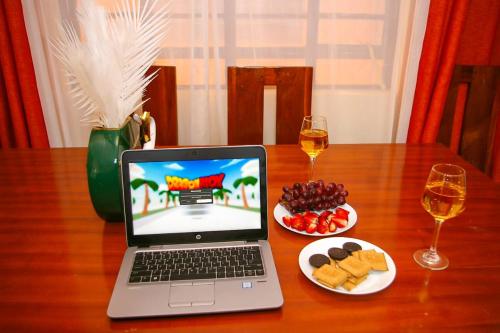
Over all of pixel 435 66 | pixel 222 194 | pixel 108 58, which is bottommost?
pixel 222 194

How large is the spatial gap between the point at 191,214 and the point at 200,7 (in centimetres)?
145

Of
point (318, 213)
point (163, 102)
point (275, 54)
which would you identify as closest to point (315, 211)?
point (318, 213)

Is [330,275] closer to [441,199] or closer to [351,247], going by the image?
[351,247]

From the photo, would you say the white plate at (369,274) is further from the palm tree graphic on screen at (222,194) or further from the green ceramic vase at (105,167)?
the green ceramic vase at (105,167)

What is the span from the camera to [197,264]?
0.84 metres

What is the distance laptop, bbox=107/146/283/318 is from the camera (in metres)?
0.84

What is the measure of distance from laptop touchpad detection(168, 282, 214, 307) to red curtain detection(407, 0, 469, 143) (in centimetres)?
177

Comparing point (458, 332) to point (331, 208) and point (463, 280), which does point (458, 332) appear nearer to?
point (463, 280)

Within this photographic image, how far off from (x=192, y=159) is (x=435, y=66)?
5.50 ft

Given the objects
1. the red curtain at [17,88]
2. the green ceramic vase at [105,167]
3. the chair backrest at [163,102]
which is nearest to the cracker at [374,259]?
the green ceramic vase at [105,167]

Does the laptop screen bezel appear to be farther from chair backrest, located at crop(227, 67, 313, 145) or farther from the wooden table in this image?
→ chair backrest, located at crop(227, 67, 313, 145)

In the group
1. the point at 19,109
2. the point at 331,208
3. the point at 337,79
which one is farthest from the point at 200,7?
the point at 331,208

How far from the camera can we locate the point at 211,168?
2.95 ft

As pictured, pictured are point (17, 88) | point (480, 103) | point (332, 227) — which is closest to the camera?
point (332, 227)
